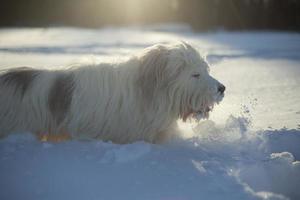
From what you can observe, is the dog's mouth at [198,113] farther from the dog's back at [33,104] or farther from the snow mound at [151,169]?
the dog's back at [33,104]

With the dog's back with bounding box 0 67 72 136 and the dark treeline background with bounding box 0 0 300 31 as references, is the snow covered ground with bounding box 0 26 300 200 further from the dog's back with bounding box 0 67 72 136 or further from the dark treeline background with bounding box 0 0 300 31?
the dark treeline background with bounding box 0 0 300 31

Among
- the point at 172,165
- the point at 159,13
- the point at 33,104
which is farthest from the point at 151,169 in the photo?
the point at 159,13

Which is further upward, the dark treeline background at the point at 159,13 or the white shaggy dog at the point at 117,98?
the white shaggy dog at the point at 117,98

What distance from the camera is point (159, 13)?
4566 cm

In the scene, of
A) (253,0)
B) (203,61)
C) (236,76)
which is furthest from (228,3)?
(203,61)

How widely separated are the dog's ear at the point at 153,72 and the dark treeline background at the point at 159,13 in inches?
1118

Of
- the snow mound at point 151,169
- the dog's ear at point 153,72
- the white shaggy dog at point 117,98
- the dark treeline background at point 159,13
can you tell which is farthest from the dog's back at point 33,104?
the dark treeline background at point 159,13

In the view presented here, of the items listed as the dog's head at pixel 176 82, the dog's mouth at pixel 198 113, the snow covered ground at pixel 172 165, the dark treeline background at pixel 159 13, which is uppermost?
the dog's head at pixel 176 82

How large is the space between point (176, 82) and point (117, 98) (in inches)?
24.7

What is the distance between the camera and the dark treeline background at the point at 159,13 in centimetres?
3488

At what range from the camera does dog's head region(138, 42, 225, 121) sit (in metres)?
4.48

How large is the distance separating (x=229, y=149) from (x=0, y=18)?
36679 millimetres

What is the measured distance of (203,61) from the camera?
4648 millimetres

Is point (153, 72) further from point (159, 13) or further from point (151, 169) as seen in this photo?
point (159, 13)
